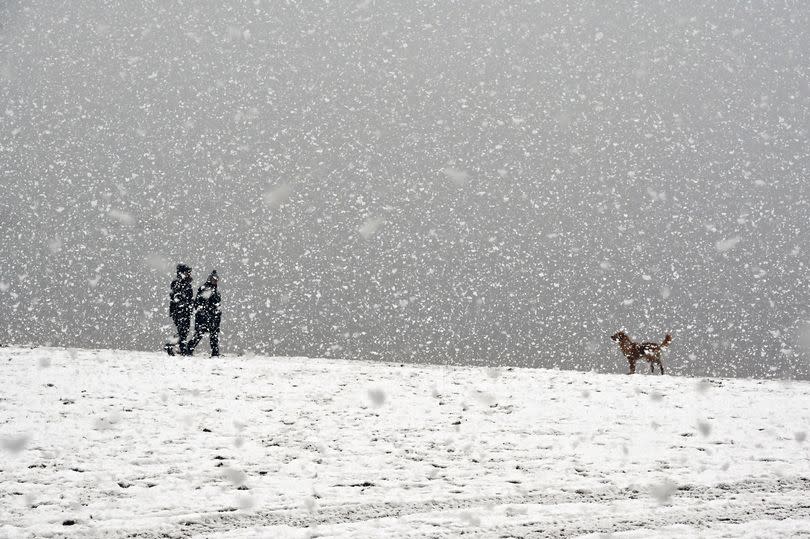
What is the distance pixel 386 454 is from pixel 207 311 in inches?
269

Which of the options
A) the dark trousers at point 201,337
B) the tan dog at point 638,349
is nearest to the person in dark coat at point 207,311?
the dark trousers at point 201,337

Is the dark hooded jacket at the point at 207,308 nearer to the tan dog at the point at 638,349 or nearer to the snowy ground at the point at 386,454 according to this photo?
the snowy ground at the point at 386,454

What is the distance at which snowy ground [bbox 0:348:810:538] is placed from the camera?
484 cm

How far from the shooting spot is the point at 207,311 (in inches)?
496

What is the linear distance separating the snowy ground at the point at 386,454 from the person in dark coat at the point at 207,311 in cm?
161

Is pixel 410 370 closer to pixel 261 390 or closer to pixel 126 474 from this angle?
pixel 261 390

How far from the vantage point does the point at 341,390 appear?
9.72 metres

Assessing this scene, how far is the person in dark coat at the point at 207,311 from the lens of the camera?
12531mm

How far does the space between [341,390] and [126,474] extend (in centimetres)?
415

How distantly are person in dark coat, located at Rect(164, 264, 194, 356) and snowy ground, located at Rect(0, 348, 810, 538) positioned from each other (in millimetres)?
1492

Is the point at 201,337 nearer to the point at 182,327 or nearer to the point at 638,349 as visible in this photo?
the point at 182,327

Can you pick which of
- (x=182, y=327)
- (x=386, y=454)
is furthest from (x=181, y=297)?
(x=386, y=454)

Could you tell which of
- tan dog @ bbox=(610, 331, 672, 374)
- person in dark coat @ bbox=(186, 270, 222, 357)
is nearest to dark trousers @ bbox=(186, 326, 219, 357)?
person in dark coat @ bbox=(186, 270, 222, 357)

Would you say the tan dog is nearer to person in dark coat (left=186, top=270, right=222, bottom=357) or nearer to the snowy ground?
the snowy ground
